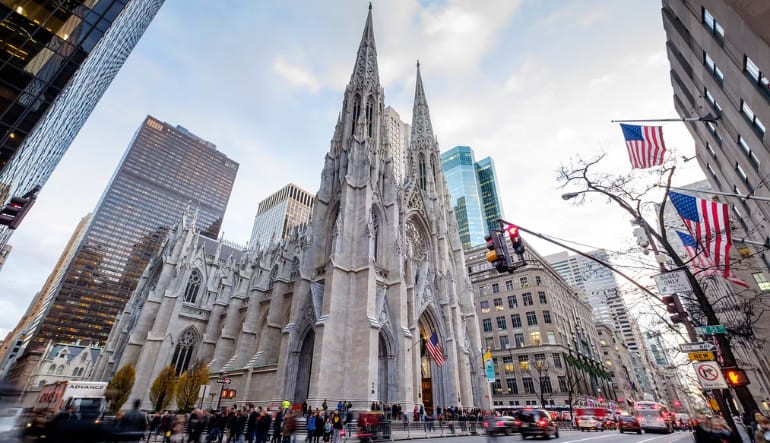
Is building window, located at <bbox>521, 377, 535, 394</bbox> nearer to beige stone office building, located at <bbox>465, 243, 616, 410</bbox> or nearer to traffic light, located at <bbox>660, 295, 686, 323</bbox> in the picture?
beige stone office building, located at <bbox>465, 243, 616, 410</bbox>

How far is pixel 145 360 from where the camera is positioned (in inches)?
1379

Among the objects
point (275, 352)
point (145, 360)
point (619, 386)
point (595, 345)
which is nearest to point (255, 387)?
point (275, 352)

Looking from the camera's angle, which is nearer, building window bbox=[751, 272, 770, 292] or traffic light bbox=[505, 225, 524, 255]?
traffic light bbox=[505, 225, 524, 255]

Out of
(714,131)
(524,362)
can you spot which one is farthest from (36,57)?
(524,362)

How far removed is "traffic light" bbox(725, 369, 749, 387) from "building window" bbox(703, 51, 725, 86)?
14.3 meters

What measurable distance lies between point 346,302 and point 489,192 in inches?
4609

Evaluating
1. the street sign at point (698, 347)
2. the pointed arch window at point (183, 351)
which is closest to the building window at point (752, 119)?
the street sign at point (698, 347)

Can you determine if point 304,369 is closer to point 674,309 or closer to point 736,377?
point 674,309

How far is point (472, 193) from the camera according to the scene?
122188mm

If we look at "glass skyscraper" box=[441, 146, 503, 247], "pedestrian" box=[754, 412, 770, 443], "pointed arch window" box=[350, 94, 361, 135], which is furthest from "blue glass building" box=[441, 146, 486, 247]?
"pedestrian" box=[754, 412, 770, 443]

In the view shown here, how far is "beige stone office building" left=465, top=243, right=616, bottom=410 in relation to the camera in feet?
154

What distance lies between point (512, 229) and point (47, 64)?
26420mm

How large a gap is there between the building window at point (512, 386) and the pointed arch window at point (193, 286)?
156 ft

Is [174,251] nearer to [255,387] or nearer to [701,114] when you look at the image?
[255,387]
